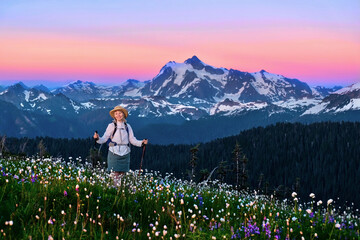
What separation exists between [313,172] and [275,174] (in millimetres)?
18942

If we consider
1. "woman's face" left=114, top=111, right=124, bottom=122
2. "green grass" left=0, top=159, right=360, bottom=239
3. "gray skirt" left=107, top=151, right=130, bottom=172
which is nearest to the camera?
"green grass" left=0, top=159, right=360, bottom=239

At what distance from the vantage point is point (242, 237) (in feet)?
19.4

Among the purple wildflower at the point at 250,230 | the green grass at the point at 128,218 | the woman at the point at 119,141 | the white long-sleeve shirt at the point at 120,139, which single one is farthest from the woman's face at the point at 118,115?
the purple wildflower at the point at 250,230

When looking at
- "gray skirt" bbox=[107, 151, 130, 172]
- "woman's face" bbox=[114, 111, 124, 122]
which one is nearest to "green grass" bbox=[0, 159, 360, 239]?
"gray skirt" bbox=[107, 151, 130, 172]

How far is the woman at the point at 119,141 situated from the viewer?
12492 mm

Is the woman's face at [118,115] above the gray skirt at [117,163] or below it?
above

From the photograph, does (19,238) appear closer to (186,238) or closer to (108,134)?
(186,238)

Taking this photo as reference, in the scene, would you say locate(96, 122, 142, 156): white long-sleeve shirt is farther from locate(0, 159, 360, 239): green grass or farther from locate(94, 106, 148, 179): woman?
locate(0, 159, 360, 239): green grass

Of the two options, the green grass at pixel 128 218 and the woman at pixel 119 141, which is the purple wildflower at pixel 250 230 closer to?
the green grass at pixel 128 218

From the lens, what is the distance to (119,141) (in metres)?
12.9

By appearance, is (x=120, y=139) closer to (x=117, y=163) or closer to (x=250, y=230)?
(x=117, y=163)

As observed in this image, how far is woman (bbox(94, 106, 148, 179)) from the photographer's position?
492 inches

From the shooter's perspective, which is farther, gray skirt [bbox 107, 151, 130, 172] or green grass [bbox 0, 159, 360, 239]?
gray skirt [bbox 107, 151, 130, 172]

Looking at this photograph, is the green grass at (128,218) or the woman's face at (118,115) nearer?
the green grass at (128,218)
